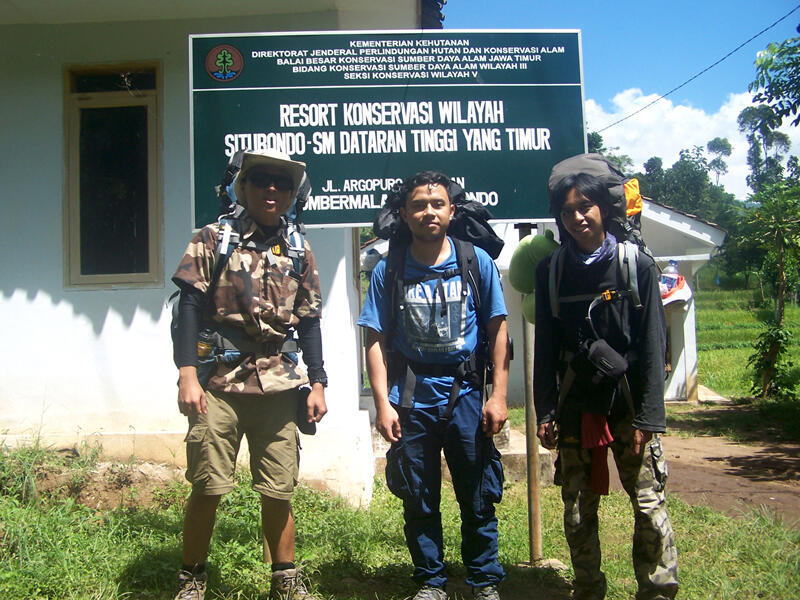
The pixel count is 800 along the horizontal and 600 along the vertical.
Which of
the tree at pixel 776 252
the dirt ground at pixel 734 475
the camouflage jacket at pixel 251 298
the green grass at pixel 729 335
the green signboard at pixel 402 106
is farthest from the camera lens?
the green grass at pixel 729 335

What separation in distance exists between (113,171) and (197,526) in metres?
3.22

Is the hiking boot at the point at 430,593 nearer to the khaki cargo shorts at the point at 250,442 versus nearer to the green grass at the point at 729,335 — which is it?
the khaki cargo shorts at the point at 250,442

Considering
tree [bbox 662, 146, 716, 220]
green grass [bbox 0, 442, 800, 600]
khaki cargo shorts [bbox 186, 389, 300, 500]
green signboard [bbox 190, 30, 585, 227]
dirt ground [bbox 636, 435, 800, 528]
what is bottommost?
dirt ground [bbox 636, 435, 800, 528]

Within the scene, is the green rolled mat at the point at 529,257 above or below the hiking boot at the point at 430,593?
above

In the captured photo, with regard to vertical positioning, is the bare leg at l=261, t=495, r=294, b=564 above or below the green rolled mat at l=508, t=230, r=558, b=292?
below

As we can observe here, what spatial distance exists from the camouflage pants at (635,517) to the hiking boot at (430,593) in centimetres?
60

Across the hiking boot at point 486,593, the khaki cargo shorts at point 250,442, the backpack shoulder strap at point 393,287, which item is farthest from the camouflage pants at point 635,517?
the khaki cargo shorts at point 250,442

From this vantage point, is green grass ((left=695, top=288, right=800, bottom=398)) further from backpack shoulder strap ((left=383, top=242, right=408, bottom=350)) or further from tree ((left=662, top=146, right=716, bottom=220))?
tree ((left=662, top=146, right=716, bottom=220))

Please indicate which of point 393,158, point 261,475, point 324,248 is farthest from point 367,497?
point 393,158

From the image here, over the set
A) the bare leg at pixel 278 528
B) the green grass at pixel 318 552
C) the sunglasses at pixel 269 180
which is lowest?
the green grass at pixel 318 552

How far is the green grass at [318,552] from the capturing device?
3.35 m

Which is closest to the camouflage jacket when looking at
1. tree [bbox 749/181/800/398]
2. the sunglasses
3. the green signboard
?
the sunglasses

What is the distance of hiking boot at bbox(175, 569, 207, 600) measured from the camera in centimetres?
296

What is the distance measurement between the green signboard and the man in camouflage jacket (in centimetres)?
76
